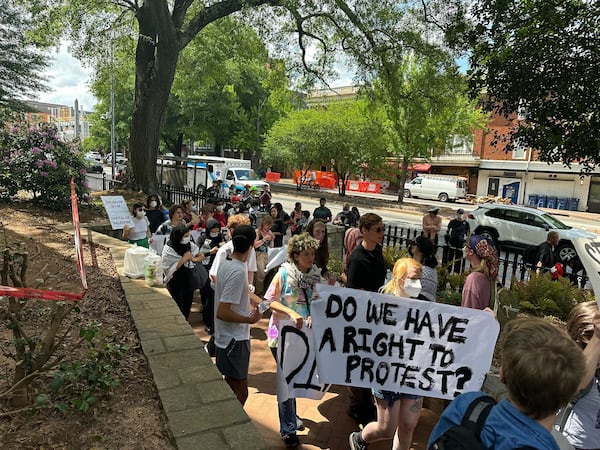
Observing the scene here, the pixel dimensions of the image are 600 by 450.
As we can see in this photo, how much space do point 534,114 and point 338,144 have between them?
24.7 metres

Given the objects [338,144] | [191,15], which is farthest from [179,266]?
[338,144]

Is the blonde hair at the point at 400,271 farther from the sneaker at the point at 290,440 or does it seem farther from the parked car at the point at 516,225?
the parked car at the point at 516,225

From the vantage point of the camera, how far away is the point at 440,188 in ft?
116

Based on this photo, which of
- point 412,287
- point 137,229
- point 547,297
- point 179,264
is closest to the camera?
point 412,287

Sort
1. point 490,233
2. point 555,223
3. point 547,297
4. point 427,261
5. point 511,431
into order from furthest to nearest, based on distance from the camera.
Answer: point 490,233 → point 555,223 → point 547,297 → point 427,261 → point 511,431

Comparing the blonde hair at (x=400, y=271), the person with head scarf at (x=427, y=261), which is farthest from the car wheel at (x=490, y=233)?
the blonde hair at (x=400, y=271)

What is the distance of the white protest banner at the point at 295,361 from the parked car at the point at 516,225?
12.4 metres

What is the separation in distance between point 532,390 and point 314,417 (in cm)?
285

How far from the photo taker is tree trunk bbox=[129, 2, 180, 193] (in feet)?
45.1

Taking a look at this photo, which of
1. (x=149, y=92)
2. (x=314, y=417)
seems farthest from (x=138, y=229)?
(x=149, y=92)

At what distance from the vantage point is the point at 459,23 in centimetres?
647

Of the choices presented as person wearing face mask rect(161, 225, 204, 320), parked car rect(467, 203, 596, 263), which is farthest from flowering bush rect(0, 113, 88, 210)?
parked car rect(467, 203, 596, 263)

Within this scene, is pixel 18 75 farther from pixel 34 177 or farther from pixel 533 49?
pixel 533 49

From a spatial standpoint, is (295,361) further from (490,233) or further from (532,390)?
(490,233)
